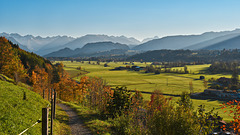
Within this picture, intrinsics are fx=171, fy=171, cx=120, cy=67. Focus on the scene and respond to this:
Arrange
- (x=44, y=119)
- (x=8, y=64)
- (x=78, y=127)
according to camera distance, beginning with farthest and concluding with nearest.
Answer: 1. (x=8, y=64)
2. (x=78, y=127)
3. (x=44, y=119)

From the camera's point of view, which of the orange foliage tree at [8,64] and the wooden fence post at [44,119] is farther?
the orange foliage tree at [8,64]

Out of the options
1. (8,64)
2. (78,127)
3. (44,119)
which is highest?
(8,64)

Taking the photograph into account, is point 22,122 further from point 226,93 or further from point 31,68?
point 226,93

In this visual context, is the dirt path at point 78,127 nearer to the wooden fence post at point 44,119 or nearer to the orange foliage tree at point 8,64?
the wooden fence post at point 44,119

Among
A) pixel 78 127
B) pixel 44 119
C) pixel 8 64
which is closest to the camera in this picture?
pixel 44 119

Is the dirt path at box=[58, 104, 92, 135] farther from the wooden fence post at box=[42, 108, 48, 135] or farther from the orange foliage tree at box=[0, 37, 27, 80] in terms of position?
the orange foliage tree at box=[0, 37, 27, 80]

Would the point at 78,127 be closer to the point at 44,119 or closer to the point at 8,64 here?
the point at 44,119

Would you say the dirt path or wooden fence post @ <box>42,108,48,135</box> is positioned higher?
wooden fence post @ <box>42,108,48,135</box>

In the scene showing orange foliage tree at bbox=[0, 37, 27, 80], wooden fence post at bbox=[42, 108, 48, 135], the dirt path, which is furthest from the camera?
orange foliage tree at bbox=[0, 37, 27, 80]

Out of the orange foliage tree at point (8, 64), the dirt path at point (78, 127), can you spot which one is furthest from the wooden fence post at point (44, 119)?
the orange foliage tree at point (8, 64)

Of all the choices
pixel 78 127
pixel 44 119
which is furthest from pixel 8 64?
pixel 44 119

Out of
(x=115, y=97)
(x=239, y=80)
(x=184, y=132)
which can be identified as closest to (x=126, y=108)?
(x=115, y=97)

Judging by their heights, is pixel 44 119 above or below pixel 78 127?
above

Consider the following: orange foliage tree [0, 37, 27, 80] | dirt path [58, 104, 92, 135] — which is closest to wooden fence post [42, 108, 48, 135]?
dirt path [58, 104, 92, 135]
